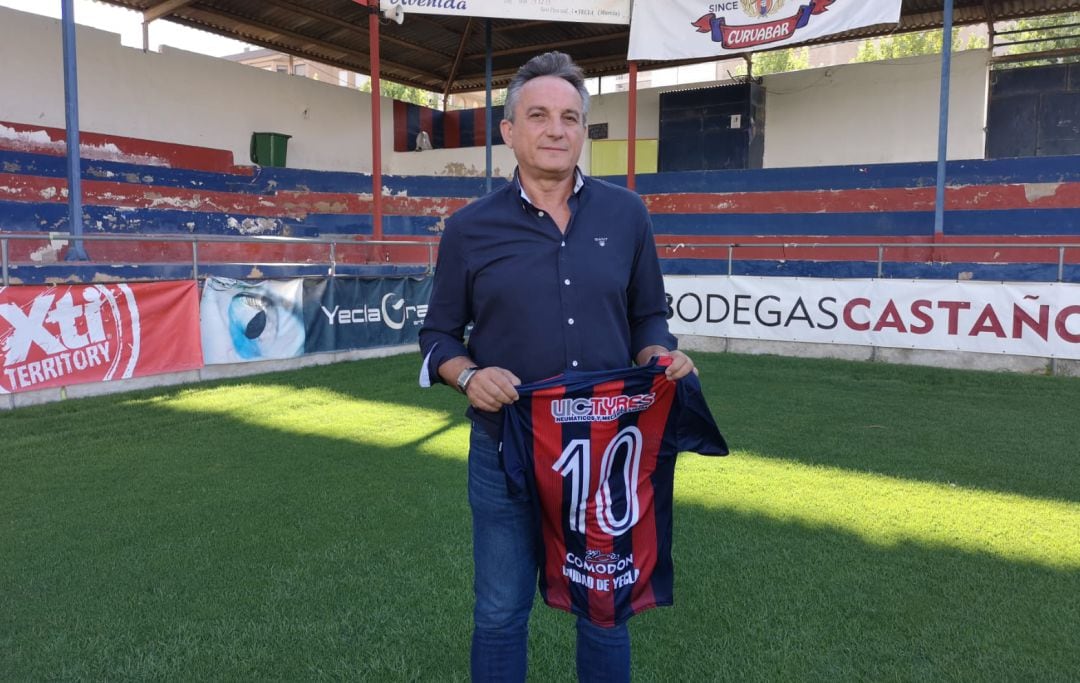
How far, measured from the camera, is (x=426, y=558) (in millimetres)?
3932

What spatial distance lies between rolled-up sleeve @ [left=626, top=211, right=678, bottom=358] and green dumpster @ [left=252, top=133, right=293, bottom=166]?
59.6 feet

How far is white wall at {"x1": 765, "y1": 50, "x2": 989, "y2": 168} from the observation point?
1797 cm

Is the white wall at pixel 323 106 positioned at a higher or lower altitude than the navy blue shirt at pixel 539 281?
higher

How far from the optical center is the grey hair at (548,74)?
212 cm

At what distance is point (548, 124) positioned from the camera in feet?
6.89

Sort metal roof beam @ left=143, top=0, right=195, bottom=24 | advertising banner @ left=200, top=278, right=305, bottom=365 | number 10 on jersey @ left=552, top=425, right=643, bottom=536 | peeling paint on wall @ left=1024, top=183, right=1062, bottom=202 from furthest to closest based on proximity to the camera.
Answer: metal roof beam @ left=143, top=0, right=195, bottom=24
peeling paint on wall @ left=1024, top=183, right=1062, bottom=202
advertising banner @ left=200, top=278, right=305, bottom=365
number 10 on jersey @ left=552, top=425, right=643, bottom=536

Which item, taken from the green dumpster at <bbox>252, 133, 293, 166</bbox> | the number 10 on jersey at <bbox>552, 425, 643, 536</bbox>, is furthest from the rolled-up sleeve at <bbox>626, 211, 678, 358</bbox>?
the green dumpster at <bbox>252, 133, 293, 166</bbox>

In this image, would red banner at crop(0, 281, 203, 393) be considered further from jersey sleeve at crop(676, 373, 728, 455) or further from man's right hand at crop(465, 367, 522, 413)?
jersey sleeve at crop(676, 373, 728, 455)

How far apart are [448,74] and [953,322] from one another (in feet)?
52.7

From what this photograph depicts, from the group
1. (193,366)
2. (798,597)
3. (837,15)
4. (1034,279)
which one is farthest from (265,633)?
(837,15)

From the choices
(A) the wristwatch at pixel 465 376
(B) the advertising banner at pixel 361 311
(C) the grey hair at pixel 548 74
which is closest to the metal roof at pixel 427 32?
(B) the advertising banner at pixel 361 311

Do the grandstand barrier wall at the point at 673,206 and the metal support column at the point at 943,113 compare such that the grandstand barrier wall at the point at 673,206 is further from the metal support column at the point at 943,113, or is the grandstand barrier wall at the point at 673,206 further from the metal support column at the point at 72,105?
the metal support column at the point at 72,105

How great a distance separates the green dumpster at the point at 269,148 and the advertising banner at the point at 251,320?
10036 millimetres

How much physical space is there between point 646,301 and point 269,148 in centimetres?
1824
